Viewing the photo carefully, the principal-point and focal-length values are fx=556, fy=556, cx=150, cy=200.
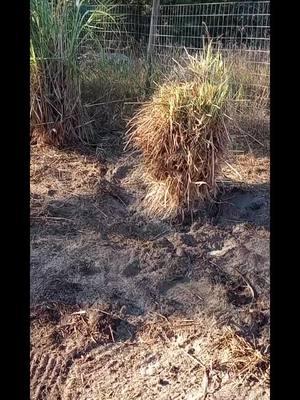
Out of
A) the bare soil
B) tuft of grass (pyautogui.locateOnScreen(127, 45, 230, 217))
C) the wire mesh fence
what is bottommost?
the bare soil

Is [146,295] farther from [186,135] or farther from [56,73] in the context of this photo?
[56,73]

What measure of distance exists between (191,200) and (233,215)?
Answer: 288mm

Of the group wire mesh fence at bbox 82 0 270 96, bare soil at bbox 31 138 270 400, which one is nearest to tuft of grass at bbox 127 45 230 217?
bare soil at bbox 31 138 270 400

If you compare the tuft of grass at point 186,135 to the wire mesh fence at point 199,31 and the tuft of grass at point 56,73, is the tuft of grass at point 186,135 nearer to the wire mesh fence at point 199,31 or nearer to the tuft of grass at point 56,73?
the tuft of grass at point 56,73

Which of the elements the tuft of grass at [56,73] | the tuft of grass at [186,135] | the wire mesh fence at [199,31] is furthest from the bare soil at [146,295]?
the wire mesh fence at [199,31]

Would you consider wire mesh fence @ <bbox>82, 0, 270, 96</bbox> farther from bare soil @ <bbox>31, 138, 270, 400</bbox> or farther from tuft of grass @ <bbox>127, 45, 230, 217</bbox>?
bare soil @ <bbox>31, 138, 270, 400</bbox>

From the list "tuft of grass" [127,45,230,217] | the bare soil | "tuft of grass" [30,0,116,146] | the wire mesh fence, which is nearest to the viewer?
the bare soil

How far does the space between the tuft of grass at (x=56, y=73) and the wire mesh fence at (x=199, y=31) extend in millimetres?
962

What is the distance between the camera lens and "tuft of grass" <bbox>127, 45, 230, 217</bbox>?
3.43m

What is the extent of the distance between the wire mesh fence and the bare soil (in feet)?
7.80

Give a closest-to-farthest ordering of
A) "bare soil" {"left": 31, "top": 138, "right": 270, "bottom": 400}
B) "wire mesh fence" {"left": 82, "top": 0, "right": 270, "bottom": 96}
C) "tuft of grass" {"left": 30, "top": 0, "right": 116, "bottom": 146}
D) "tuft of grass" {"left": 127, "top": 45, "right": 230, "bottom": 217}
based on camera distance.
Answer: "bare soil" {"left": 31, "top": 138, "right": 270, "bottom": 400}, "tuft of grass" {"left": 127, "top": 45, "right": 230, "bottom": 217}, "tuft of grass" {"left": 30, "top": 0, "right": 116, "bottom": 146}, "wire mesh fence" {"left": 82, "top": 0, "right": 270, "bottom": 96}

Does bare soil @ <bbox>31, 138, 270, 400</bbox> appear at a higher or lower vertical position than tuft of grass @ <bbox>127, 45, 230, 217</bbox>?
lower
